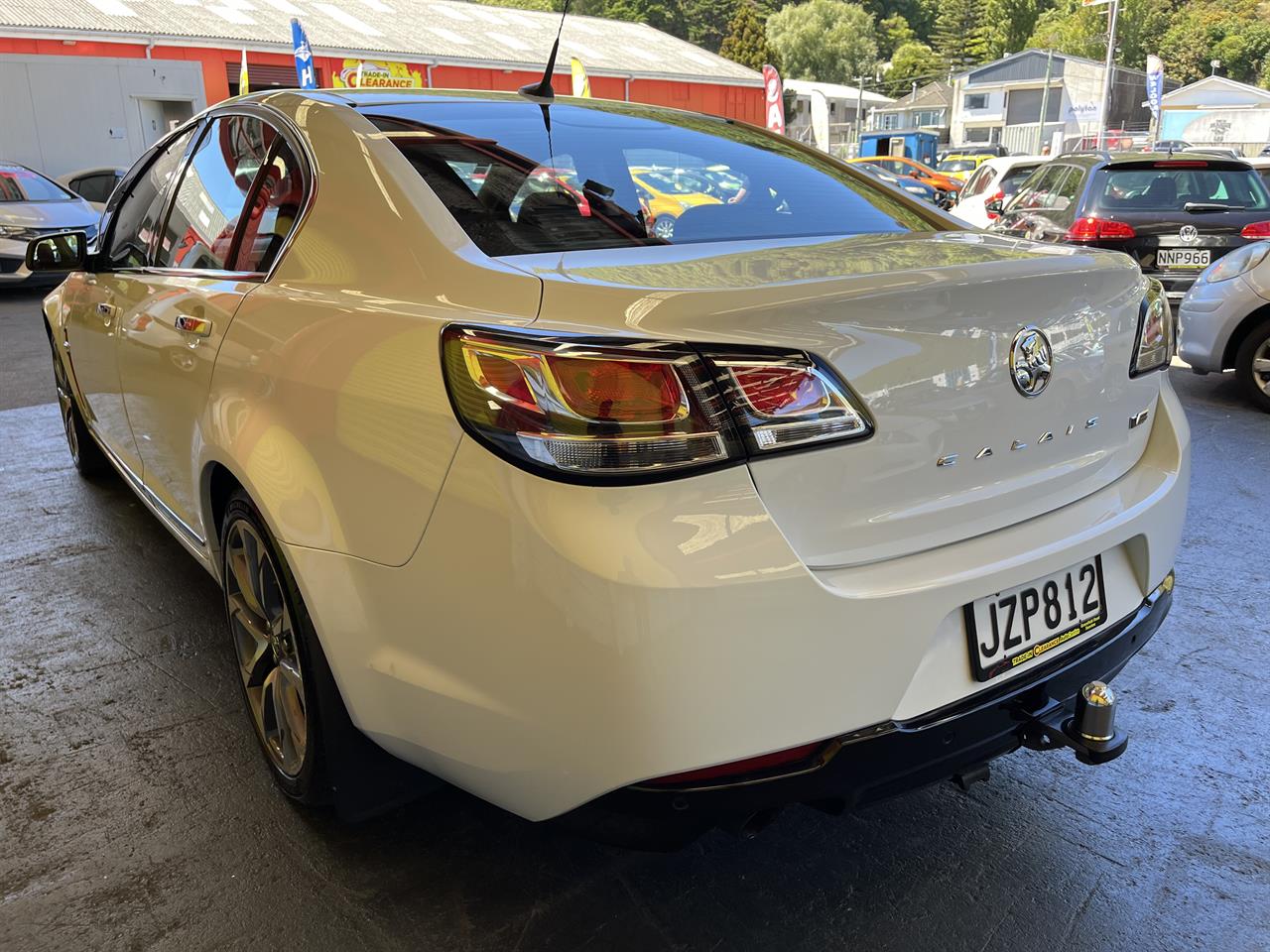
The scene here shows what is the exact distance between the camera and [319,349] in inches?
72.9

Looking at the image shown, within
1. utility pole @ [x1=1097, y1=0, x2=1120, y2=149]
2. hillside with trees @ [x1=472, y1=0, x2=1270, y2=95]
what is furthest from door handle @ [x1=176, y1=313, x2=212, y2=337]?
hillside with trees @ [x1=472, y1=0, x2=1270, y2=95]

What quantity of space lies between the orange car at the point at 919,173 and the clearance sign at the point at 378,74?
468 inches

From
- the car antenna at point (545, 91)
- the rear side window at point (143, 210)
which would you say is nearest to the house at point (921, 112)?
the rear side window at point (143, 210)

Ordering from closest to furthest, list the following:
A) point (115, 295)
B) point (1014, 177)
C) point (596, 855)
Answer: point (596, 855)
point (115, 295)
point (1014, 177)

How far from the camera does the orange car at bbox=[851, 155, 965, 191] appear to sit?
24.5m

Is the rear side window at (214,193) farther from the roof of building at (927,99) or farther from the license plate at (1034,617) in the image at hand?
the roof of building at (927,99)

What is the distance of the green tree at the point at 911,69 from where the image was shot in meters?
92.2

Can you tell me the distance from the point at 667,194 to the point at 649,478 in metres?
1.08

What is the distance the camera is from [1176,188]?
24.7ft

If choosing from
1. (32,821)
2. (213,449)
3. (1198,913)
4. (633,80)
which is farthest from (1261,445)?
(633,80)

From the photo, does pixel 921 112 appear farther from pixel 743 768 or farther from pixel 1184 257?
pixel 743 768

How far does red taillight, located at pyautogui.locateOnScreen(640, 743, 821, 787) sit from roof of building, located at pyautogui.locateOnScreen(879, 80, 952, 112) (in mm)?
74962

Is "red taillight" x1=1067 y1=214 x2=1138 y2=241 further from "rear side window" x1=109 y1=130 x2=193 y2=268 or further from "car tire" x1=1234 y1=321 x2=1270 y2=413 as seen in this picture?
"rear side window" x1=109 y1=130 x2=193 y2=268

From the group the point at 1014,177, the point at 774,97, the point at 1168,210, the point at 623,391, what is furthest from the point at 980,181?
the point at 623,391
